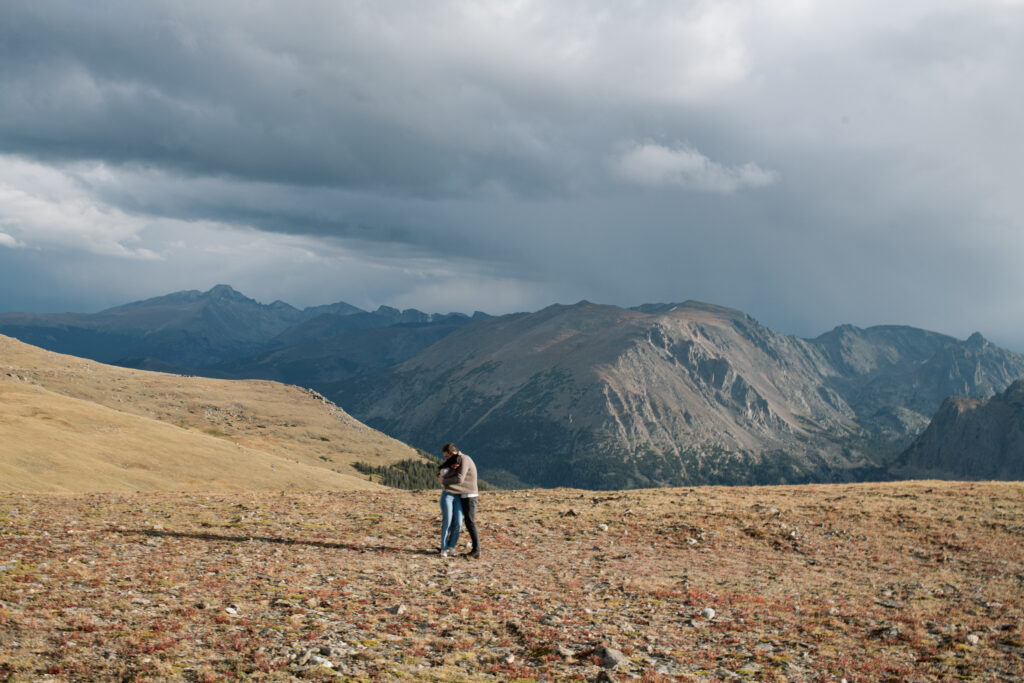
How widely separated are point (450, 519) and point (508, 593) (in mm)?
5184

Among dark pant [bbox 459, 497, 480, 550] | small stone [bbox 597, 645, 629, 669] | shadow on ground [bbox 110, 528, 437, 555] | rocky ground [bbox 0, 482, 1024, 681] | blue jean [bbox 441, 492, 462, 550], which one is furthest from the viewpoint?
shadow on ground [bbox 110, 528, 437, 555]

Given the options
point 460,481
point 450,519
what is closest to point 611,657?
point 460,481

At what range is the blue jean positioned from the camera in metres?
22.8

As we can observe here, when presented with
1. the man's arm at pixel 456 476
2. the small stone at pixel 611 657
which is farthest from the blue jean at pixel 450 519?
the small stone at pixel 611 657

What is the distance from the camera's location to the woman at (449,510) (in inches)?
899

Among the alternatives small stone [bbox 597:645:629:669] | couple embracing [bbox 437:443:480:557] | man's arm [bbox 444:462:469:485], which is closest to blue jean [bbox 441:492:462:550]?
couple embracing [bbox 437:443:480:557]

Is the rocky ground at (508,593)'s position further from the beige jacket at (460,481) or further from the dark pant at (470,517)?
the beige jacket at (460,481)

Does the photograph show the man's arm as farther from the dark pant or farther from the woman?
the dark pant

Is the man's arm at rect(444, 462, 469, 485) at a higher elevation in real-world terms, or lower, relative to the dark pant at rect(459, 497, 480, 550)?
→ higher

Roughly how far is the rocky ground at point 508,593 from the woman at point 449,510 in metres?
0.73

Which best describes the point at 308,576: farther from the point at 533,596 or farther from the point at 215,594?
the point at 533,596

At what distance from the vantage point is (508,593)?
1859 cm

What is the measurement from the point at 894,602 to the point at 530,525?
601 inches

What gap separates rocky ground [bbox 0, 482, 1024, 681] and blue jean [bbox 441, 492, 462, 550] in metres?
0.75
